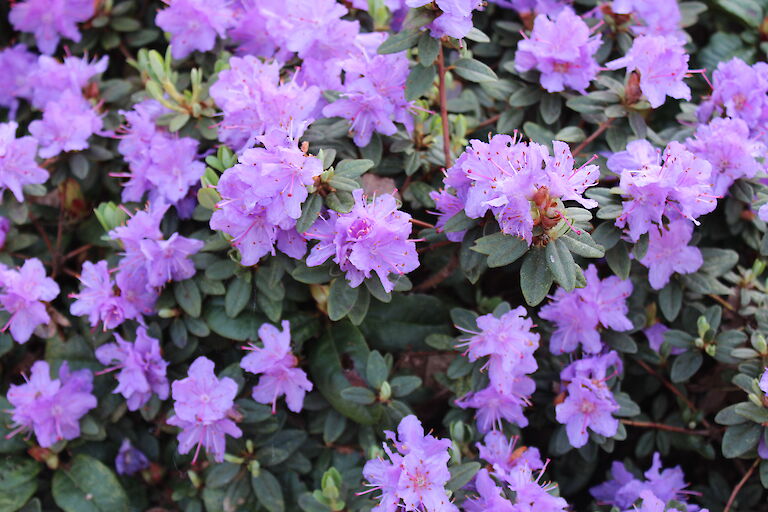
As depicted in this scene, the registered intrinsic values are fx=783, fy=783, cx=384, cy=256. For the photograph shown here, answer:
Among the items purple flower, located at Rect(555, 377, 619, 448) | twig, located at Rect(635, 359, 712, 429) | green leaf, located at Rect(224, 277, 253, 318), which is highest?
green leaf, located at Rect(224, 277, 253, 318)

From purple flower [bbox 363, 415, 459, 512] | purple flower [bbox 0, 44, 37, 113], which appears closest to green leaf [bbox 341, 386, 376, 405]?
purple flower [bbox 363, 415, 459, 512]

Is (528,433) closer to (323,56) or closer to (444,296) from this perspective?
(444,296)

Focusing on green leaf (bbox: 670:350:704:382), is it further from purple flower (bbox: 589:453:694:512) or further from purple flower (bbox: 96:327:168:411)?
purple flower (bbox: 96:327:168:411)

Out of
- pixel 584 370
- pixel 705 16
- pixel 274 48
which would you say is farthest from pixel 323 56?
pixel 705 16

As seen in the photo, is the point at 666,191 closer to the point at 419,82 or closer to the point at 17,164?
the point at 419,82

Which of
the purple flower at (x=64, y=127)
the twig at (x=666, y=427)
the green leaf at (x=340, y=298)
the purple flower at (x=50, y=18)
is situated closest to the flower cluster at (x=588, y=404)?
the twig at (x=666, y=427)
